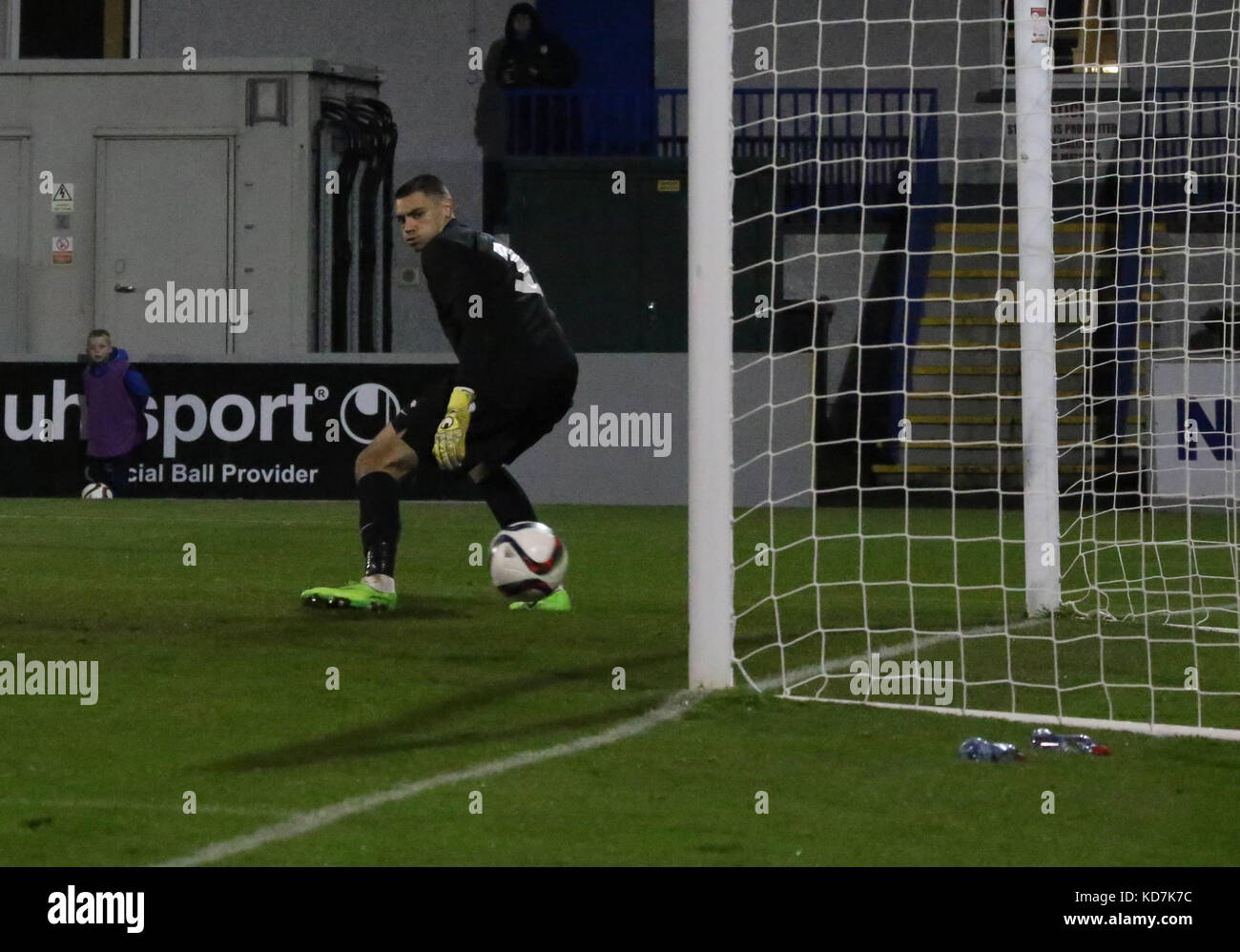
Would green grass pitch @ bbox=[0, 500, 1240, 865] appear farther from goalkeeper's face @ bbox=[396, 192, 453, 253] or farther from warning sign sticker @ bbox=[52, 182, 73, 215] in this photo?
warning sign sticker @ bbox=[52, 182, 73, 215]

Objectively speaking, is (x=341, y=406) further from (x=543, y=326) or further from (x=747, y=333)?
(x=543, y=326)

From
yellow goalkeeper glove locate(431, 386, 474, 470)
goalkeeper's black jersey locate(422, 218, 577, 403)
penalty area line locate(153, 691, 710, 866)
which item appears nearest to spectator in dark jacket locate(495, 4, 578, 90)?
goalkeeper's black jersey locate(422, 218, 577, 403)

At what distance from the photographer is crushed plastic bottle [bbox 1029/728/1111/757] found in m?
5.55

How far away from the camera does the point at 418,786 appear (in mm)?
4930

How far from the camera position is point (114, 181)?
66.5 feet

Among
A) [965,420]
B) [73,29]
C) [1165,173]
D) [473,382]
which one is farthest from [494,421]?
[73,29]

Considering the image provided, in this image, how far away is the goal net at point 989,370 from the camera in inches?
285

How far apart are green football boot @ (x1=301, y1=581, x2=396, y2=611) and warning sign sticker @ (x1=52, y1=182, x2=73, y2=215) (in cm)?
1282

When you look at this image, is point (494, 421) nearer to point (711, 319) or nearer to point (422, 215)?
point (422, 215)

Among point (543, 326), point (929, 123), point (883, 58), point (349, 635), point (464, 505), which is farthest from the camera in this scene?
point (883, 58)

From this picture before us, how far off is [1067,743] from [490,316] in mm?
3603

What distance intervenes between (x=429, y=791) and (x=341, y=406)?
41.0 ft
